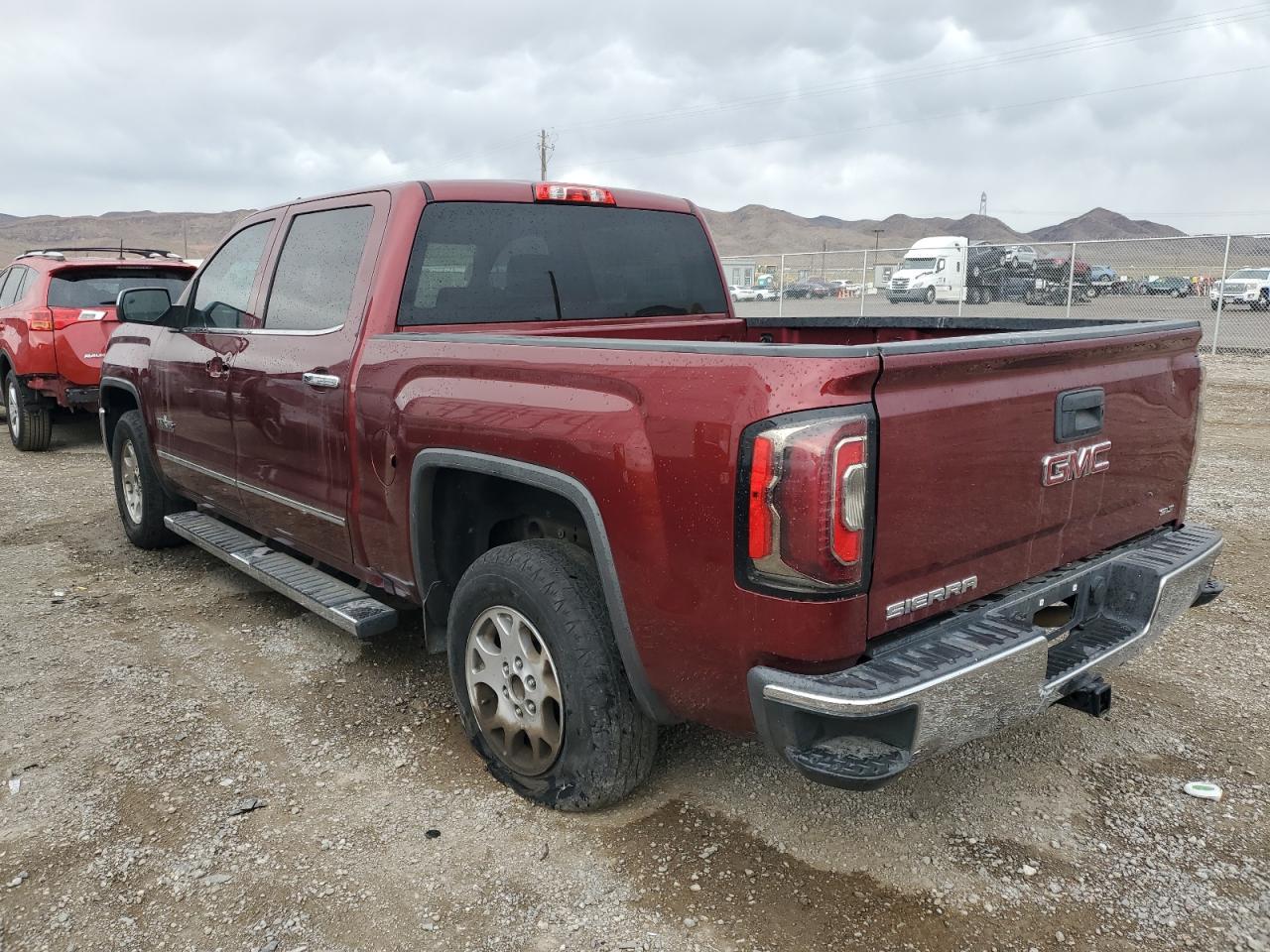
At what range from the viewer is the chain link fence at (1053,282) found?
17.1 meters

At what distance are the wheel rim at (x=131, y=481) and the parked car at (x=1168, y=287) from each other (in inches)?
857

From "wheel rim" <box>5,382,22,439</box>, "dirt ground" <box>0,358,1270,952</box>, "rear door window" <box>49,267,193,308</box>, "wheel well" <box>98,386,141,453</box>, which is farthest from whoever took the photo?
"wheel rim" <box>5,382,22,439</box>

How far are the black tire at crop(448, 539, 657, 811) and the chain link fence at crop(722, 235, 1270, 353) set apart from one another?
1225cm

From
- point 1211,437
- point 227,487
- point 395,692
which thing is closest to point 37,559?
point 227,487

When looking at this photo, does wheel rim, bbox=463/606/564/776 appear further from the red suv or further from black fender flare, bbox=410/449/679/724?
the red suv

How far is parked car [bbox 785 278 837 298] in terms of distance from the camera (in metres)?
25.9

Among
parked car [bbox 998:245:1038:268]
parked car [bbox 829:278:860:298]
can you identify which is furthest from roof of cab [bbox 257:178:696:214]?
parked car [bbox 829:278:860:298]

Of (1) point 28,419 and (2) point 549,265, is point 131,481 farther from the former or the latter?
(1) point 28,419

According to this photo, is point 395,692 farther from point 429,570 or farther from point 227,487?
point 227,487

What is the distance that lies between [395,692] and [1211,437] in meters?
8.74

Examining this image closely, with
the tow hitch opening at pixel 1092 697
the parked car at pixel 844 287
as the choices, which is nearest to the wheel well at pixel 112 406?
the tow hitch opening at pixel 1092 697

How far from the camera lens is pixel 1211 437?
374 inches

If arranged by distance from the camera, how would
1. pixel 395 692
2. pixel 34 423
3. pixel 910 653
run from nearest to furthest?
pixel 910 653, pixel 395 692, pixel 34 423

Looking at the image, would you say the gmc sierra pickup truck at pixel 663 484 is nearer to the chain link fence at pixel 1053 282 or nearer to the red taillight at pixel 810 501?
the red taillight at pixel 810 501
